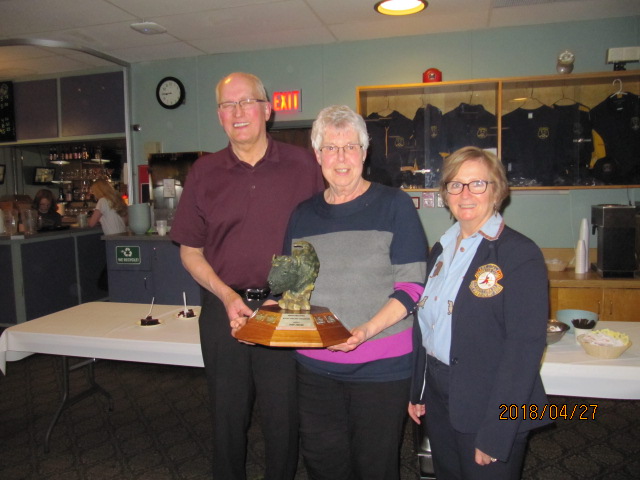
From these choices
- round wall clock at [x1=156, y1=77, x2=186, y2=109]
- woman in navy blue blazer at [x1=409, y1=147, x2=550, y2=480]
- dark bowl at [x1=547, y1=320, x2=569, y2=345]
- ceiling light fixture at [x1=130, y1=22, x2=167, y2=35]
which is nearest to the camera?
woman in navy blue blazer at [x1=409, y1=147, x2=550, y2=480]

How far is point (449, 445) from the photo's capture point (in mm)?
1428

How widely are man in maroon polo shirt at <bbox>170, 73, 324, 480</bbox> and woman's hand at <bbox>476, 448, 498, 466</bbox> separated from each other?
632 mm

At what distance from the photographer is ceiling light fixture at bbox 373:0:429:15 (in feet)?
11.3

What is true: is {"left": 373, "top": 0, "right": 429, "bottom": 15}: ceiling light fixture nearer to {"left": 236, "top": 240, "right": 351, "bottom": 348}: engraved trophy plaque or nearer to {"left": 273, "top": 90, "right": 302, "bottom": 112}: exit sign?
{"left": 273, "top": 90, "right": 302, "bottom": 112}: exit sign

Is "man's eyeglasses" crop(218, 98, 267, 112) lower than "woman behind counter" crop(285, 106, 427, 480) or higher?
higher

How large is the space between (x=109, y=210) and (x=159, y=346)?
3732 millimetres

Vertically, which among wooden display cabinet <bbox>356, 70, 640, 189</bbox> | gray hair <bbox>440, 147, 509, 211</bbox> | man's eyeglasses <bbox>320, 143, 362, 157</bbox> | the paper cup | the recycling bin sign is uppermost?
wooden display cabinet <bbox>356, 70, 640, 189</bbox>

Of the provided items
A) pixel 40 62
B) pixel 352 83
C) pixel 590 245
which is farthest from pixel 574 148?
pixel 40 62

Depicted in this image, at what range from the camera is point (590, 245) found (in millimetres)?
4020

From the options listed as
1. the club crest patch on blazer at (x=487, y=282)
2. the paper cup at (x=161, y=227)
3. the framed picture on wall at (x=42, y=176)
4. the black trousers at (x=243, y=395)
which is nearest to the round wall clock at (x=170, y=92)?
the paper cup at (x=161, y=227)

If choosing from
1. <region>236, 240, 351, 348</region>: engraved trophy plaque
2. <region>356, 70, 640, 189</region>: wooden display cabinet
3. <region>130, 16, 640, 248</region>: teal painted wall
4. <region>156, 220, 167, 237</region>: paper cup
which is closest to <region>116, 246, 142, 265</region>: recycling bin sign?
<region>156, 220, 167, 237</region>: paper cup

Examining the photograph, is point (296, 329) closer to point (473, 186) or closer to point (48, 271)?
point (473, 186)

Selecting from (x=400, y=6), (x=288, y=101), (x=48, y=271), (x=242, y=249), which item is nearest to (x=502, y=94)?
(x=400, y=6)

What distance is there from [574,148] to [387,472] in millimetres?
3342
